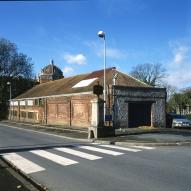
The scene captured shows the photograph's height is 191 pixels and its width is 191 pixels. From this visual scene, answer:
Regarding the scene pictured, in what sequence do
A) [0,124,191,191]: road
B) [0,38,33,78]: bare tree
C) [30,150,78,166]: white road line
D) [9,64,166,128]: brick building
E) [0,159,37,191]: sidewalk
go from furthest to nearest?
1. [0,38,33,78]: bare tree
2. [9,64,166,128]: brick building
3. [30,150,78,166]: white road line
4. [0,124,191,191]: road
5. [0,159,37,191]: sidewalk

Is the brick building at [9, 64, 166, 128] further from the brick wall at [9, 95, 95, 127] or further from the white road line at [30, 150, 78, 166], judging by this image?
the white road line at [30, 150, 78, 166]

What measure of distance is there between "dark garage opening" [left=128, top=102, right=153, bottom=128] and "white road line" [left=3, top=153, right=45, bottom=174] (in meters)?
20.9

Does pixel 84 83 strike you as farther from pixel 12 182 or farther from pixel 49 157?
pixel 12 182

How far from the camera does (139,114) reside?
37344 mm

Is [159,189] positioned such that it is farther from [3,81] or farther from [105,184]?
[3,81]

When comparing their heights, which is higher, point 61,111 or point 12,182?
point 61,111

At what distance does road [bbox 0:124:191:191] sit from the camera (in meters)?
9.88

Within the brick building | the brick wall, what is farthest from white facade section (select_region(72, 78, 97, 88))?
the brick wall

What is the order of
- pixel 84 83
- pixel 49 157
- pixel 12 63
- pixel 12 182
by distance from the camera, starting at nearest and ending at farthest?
pixel 12 182, pixel 49 157, pixel 84 83, pixel 12 63

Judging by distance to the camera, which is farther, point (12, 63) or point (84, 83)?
point (12, 63)

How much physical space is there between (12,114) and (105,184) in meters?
62.5

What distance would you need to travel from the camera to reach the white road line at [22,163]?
12750 mm

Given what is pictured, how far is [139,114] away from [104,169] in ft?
82.8

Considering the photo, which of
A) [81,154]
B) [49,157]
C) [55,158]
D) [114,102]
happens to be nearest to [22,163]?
[55,158]
